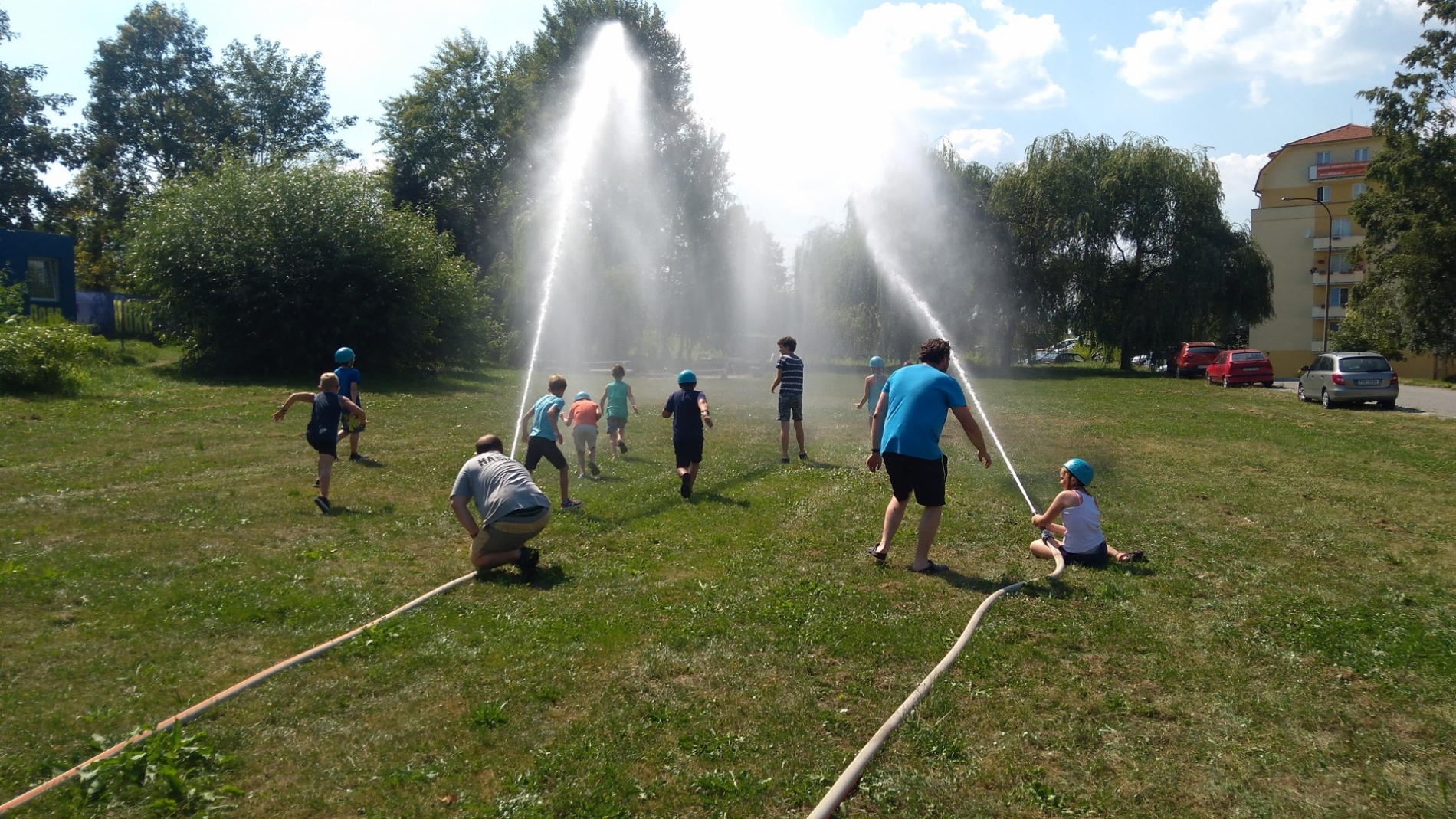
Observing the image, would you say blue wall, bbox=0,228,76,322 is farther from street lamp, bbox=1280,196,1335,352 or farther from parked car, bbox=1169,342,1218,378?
street lamp, bbox=1280,196,1335,352

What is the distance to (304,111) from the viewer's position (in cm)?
6388

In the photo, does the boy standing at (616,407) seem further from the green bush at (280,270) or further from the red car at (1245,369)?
the red car at (1245,369)

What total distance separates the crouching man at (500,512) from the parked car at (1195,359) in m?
40.1

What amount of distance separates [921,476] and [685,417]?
183 inches

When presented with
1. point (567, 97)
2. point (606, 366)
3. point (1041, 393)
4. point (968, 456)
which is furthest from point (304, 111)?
point (968, 456)

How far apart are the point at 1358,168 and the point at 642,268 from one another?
59.7 m

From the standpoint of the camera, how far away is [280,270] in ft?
95.7

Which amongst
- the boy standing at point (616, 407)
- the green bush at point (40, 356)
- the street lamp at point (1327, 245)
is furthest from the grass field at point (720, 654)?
the street lamp at point (1327, 245)

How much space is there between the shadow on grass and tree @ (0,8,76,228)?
6077 cm

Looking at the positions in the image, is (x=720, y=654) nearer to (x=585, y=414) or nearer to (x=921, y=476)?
(x=921, y=476)

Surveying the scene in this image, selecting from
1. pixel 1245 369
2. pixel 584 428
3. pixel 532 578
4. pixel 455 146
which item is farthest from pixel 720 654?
pixel 455 146

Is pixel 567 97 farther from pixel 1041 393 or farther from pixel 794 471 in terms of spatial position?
pixel 794 471

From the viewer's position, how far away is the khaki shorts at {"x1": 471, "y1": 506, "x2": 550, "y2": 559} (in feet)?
26.6

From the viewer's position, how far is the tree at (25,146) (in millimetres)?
53844
